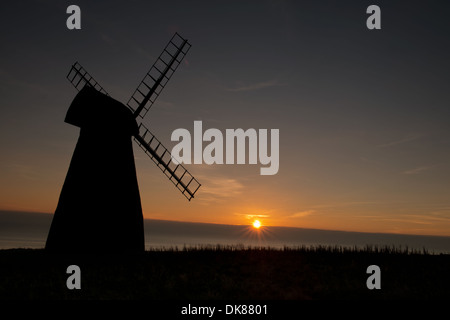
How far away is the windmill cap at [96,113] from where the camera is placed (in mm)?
19125

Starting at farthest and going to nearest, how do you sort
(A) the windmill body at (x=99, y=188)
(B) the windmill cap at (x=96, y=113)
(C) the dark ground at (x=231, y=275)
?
(B) the windmill cap at (x=96, y=113), (A) the windmill body at (x=99, y=188), (C) the dark ground at (x=231, y=275)

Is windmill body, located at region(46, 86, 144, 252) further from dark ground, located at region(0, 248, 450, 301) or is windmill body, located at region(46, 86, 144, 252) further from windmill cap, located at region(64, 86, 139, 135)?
dark ground, located at region(0, 248, 450, 301)

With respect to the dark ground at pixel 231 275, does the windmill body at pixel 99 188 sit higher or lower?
higher

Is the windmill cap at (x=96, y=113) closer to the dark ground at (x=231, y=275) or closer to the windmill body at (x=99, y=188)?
the windmill body at (x=99, y=188)

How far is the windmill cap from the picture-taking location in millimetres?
19125

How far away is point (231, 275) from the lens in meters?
14.1

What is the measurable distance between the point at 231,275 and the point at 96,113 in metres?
9.87

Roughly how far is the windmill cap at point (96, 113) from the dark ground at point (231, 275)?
5792mm

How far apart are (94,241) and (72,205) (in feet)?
6.17

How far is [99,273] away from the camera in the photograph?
48.0 ft

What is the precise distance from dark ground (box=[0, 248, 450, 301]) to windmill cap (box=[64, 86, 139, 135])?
19.0 feet

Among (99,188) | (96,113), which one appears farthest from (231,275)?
(96,113)
